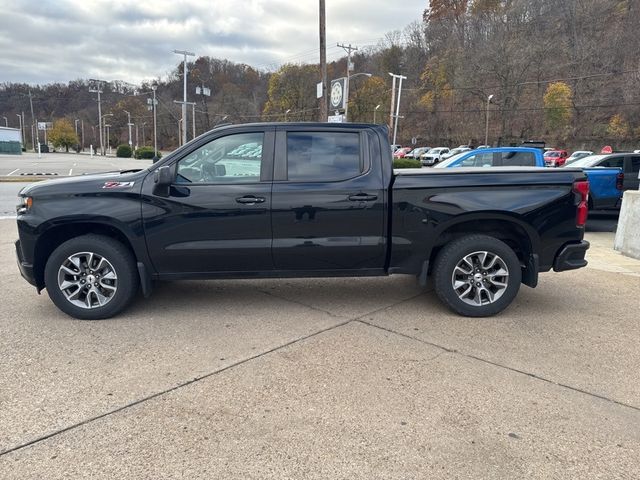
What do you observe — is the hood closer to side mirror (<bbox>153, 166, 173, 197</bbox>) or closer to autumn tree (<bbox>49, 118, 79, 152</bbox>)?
side mirror (<bbox>153, 166, 173, 197</bbox>)

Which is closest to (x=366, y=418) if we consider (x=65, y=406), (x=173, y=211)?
(x=65, y=406)

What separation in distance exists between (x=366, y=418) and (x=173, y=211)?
265cm

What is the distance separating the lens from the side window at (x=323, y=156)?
186 inches

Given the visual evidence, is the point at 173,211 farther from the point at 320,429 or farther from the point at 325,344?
the point at 320,429

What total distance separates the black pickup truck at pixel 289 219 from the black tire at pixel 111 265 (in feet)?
0.03

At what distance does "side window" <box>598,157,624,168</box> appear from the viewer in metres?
11.8

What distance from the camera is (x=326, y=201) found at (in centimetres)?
464

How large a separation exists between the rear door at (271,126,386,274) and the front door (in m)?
0.14

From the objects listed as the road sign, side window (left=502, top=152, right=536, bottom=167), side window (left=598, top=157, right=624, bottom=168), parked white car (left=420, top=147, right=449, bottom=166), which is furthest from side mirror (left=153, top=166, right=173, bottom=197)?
parked white car (left=420, top=147, right=449, bottom=166)

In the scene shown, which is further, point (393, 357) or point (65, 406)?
point (393, 357)

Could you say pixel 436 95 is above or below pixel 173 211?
above

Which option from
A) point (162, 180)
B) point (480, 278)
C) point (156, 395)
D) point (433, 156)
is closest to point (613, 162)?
point (480, 278)

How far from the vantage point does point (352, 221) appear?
4.70m

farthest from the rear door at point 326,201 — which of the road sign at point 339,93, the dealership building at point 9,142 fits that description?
the dealership building at point 9,142
